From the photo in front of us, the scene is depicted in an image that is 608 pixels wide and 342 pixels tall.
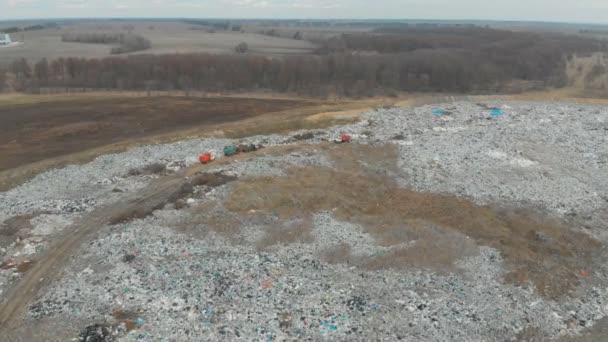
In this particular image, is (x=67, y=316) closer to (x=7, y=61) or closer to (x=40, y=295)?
(x=40, y=295)

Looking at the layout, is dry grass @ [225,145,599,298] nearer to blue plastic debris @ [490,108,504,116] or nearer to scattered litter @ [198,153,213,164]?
scattered litter @ [198,153,213,164]

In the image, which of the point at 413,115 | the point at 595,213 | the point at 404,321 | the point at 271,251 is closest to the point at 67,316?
the point at 271,251

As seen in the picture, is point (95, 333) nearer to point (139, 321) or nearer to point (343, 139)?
point (139, 321)

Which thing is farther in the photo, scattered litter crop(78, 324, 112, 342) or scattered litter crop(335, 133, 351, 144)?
scattered litter crop(335, 133, 351, 144)

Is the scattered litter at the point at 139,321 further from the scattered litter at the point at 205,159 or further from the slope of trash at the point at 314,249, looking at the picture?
the scattered litter at the point at 205,159

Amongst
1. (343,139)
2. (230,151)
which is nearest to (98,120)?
(230,151)

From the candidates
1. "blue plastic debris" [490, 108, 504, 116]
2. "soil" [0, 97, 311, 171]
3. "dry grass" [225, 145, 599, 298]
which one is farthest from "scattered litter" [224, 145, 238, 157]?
"blue plastic debris" [490, 108, 504, 116]
